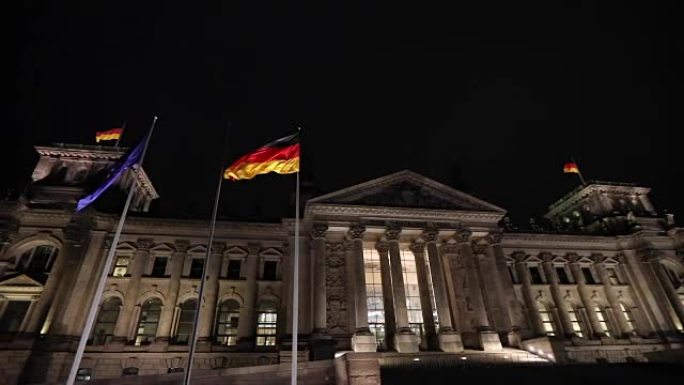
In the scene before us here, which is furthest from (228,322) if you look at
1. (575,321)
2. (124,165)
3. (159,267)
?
(575,321)

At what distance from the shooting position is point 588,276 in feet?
126

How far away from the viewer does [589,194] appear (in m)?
44.0

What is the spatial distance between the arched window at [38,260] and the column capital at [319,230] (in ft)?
67.6

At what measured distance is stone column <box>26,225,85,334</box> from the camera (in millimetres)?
24594

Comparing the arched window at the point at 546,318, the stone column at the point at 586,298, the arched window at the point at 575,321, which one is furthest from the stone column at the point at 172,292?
the stone column at the point at 586,298

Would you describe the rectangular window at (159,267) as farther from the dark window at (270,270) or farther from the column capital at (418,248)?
the column capital at (418,248)

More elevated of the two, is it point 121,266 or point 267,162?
point 267,162

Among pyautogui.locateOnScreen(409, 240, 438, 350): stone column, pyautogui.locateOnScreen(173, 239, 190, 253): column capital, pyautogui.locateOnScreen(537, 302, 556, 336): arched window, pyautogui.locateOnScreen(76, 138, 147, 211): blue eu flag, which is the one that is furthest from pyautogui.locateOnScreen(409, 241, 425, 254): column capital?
pyautogui.locateOnScreen(76, 138, 147, 211): blue eu flag

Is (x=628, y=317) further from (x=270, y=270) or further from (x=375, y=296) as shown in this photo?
(x=270, y=270)

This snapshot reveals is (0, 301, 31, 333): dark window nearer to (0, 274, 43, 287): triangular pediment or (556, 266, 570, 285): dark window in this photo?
(0, 274, 43, 287): triangular pediment

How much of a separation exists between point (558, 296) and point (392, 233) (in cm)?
1917

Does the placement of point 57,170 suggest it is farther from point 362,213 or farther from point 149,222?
point 362,213

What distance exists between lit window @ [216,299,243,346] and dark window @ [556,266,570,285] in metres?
32.7

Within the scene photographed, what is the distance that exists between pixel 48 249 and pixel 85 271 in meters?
4.27
